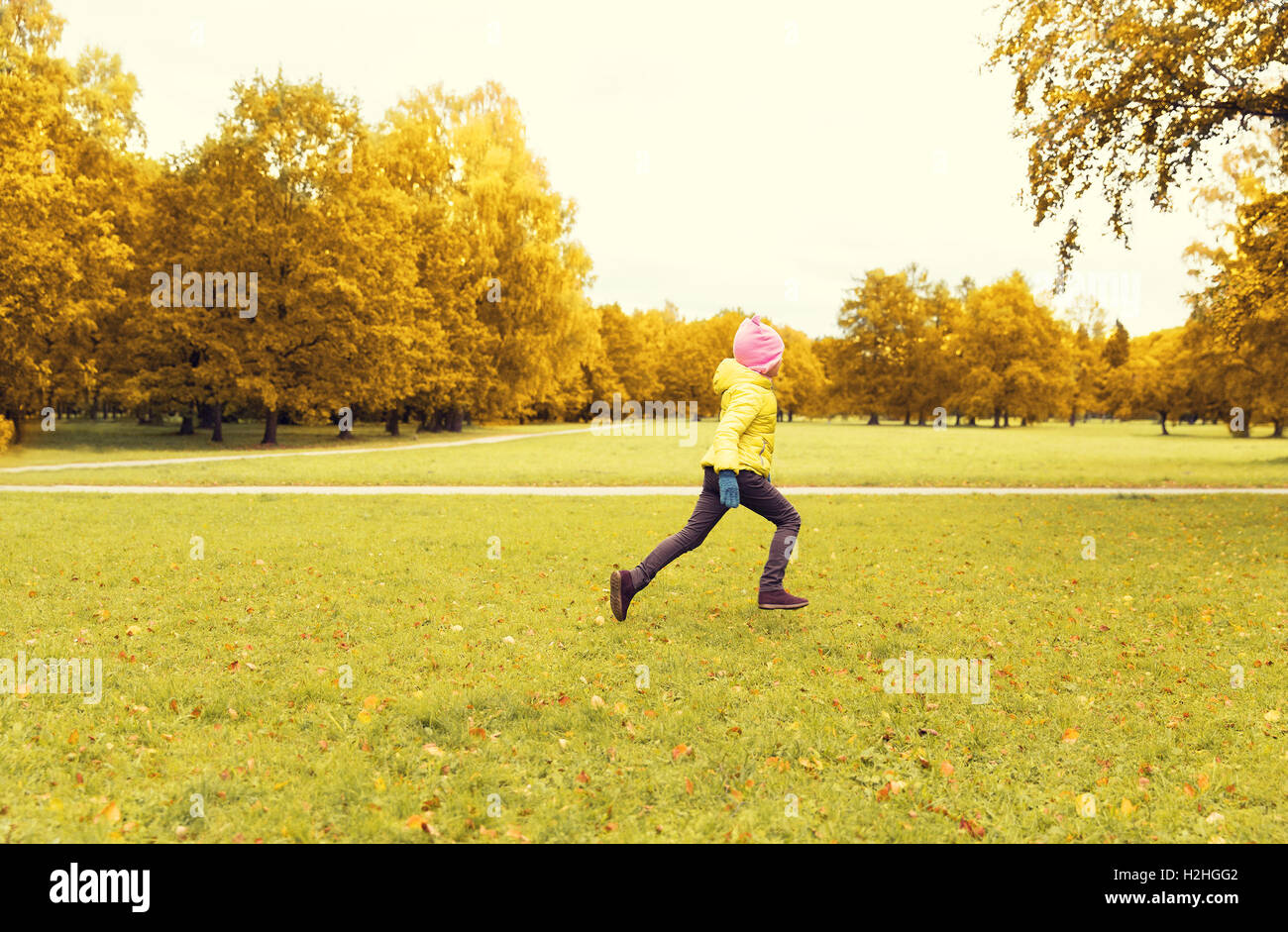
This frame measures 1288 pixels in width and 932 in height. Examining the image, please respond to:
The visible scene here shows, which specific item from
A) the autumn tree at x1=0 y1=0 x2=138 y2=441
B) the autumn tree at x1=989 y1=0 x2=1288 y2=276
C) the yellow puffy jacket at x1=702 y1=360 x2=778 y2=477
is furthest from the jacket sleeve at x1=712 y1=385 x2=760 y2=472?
the autumn tree at x1=0 y1=0 x2=138 y2=441

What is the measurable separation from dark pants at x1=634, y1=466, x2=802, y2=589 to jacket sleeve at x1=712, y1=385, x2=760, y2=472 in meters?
0.25

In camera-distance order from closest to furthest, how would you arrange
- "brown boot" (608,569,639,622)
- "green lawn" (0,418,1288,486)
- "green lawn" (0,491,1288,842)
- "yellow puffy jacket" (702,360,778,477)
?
"green lawn" (0,491,1288,842) < "yellow puffy jacket" (702,360,778,477) < "brown boot" (608,569,639,622) < "green lawn" (0,418,1288,486)

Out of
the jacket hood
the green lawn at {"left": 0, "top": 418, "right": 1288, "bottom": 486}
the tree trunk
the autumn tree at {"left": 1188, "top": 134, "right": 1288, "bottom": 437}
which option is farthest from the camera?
the tree trunk

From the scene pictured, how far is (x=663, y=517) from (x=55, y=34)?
110 feet

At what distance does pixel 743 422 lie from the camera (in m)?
6.01

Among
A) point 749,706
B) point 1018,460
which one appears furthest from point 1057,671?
point 1018,460

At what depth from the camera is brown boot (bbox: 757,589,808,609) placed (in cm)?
663

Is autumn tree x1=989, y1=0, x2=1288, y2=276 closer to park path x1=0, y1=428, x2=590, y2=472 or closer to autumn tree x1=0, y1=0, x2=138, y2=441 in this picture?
park path x1=0, y1=428, x2=590, y2=472

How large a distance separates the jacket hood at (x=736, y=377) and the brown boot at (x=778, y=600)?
1750 millimetres

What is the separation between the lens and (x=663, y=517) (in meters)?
12.9

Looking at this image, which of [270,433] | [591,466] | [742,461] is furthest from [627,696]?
[270,433]

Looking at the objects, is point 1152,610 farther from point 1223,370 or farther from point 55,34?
point 55,34

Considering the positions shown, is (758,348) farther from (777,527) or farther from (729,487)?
(777,527)

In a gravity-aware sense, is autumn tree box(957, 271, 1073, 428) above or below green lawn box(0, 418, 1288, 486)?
above
